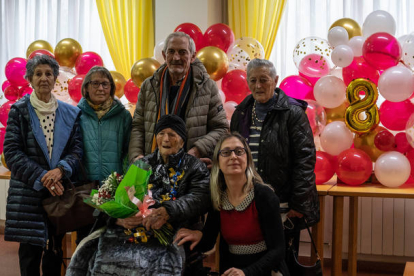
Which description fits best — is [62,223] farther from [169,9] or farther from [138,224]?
[169,9]

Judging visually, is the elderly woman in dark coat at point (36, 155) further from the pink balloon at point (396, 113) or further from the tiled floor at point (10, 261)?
the pink balloon at point (396, 113)

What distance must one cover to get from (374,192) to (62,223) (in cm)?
194

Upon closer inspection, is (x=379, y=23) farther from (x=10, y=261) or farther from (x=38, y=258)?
(x=10, y=261)

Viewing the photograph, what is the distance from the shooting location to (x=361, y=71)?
11.4 ft

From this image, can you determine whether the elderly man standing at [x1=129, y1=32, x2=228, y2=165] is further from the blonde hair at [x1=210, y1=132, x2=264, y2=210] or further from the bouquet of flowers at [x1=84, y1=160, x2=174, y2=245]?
the bouquet of flowers at [x1=84, y1=160, x2=174, y2=245]

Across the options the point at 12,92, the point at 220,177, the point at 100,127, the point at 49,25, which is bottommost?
the point at 220,177

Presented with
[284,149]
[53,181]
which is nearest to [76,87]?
[53,181]

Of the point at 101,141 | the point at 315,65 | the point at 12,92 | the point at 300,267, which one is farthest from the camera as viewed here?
the point at 12,92

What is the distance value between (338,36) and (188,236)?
2043mm

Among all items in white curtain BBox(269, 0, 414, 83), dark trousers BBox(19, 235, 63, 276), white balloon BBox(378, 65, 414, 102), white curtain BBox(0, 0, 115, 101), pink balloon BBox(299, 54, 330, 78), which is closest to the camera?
dark trousers BBox(19, 235, 63, 276)

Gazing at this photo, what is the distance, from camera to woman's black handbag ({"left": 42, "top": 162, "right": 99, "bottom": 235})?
8.91 feet

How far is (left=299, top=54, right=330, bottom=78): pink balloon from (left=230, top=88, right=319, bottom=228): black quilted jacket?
3.47 feet

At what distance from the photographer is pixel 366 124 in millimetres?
3307

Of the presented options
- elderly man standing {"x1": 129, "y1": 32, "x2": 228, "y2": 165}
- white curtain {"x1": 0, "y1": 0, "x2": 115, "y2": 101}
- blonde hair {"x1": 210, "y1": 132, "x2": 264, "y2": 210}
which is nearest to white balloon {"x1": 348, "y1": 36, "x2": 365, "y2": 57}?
elderly man standing {"x1": 129, "y1": 32, "x2": 228, "y2": 165}
